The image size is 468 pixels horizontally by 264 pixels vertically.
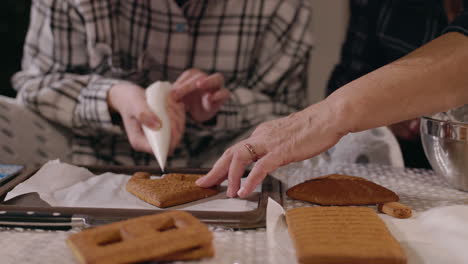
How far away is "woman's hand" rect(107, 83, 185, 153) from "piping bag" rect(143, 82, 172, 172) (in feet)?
0.06

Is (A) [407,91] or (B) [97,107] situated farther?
(B) [97,107]

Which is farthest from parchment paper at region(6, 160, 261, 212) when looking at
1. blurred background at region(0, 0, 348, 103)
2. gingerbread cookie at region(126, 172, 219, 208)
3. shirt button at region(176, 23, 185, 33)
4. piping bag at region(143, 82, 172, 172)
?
blurred background at region(0, 0, 348, 103)

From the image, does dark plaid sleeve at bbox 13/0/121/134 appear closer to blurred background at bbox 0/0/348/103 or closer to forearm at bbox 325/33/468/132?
forearm at bbox 325/33/468/132

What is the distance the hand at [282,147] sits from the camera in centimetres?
76

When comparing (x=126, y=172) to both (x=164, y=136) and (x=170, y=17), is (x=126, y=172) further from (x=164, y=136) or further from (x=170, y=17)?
(x=170, y=17)

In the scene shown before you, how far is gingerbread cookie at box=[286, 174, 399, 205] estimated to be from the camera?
737 millimetres

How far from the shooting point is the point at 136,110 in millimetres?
1029

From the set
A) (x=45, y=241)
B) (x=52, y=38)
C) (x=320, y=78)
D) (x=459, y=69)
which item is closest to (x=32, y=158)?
(x=52, y=38)

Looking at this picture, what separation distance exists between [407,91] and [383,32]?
72 cm

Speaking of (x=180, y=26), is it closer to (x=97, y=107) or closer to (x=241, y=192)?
(x=97, y=107)

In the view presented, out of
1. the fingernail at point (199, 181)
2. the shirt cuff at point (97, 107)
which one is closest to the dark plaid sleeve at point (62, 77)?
the shirt cuff at point (97, 107)

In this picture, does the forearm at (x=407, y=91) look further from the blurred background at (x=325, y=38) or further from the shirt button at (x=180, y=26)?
the blurred background at (x=325, y=38)

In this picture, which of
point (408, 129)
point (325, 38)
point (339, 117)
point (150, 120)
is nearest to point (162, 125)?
point (150, 120)

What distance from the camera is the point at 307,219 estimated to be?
61 centimetres
